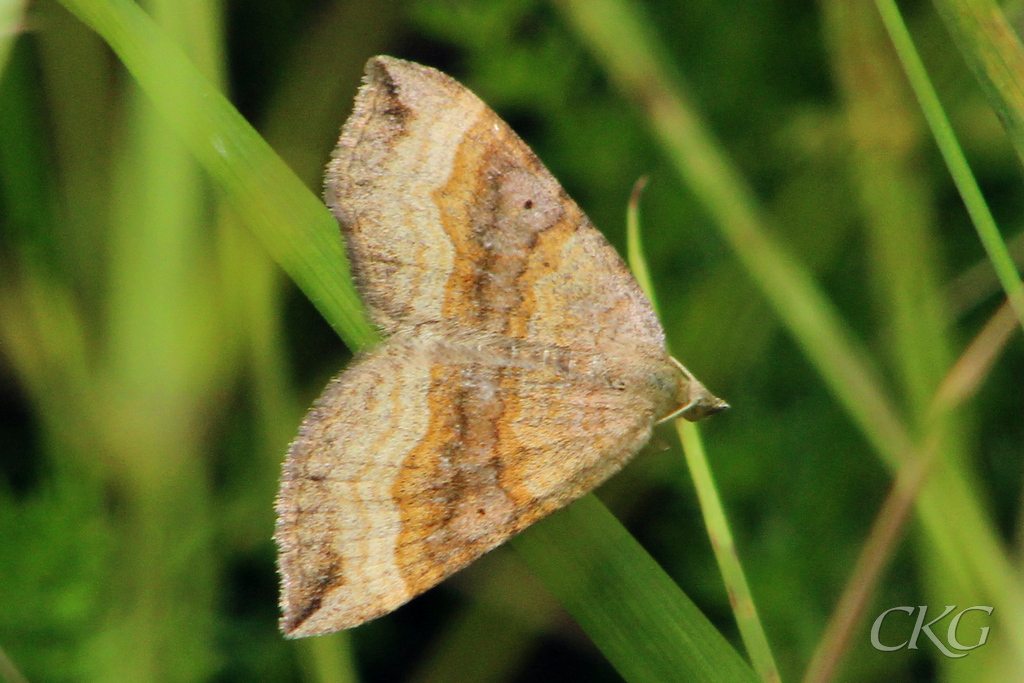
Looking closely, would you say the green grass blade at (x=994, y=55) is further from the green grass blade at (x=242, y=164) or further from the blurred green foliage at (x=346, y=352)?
the green grass blade at (x=242, y=164)

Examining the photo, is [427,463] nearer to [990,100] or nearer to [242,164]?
[242,164]

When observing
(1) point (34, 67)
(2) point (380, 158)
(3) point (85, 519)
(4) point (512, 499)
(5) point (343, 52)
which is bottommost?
(4) point (512, 499)

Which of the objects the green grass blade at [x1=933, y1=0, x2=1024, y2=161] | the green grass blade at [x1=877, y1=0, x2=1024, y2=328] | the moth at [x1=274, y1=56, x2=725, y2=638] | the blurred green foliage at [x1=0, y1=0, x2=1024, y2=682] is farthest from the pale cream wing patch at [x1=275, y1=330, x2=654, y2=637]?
the green grass blade at [x1=933, y1=0, x2=1024, y2=161]

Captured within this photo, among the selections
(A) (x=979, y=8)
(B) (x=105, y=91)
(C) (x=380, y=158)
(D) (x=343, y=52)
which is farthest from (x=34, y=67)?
(A) (x=979, y=8)

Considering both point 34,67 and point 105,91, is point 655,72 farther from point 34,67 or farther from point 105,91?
point 34,67

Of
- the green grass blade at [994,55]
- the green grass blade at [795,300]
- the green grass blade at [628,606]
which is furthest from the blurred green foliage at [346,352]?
the green grass blade at [994,55]

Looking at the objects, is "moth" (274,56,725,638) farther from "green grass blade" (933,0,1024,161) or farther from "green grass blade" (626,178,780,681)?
"green grass blade" (933,0,1024,161)
